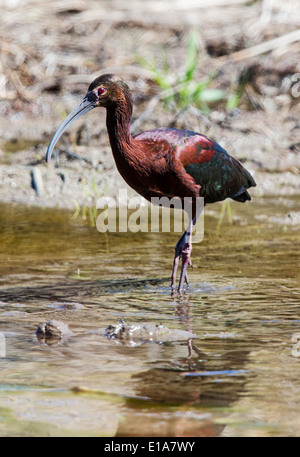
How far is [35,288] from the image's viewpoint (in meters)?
5.54

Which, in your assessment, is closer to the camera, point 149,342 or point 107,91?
point 149,342

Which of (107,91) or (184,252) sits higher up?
(107,91)

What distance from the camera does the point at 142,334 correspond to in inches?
175

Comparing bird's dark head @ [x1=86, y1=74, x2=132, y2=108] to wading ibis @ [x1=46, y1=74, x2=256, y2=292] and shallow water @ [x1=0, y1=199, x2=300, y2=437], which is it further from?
shallow water @ [x1=0, y1=199, x2=300, y2=437]

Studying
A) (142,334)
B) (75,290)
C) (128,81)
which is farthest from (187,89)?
(142,334)

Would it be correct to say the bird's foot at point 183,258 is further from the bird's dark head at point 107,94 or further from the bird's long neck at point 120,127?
the bird's dark head at point 107,94

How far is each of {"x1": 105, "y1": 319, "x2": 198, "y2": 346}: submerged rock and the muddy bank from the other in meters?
3.74

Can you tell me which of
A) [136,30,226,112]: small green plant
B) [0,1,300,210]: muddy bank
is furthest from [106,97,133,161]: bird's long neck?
[136,30,226,112]: small green plant

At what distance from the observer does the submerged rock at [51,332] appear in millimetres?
4418

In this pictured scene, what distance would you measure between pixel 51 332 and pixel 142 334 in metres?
0.45

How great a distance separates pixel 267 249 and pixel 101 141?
13.0ft

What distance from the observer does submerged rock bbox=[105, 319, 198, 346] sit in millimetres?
4426

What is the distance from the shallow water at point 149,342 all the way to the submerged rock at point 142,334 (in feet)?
0.13

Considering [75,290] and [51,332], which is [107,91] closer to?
[75,290]
